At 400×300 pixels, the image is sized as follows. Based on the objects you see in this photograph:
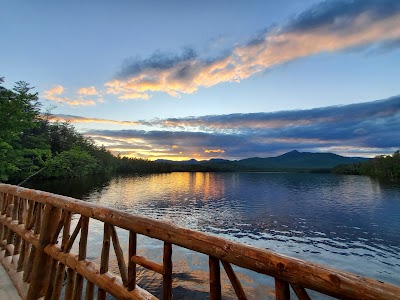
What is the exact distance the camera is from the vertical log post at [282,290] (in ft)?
6.28

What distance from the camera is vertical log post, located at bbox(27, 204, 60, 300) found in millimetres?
A: 4605

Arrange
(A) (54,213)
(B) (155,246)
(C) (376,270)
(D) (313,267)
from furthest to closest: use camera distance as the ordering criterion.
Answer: (B) (155,246)
(C) (376,270)
(A) (54,213)
(D) (313,267)

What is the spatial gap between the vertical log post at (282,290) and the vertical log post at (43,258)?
4183 millimetres

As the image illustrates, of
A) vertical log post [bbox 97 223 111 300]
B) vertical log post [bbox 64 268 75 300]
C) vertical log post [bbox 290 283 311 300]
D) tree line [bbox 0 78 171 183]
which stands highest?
tree line [bbox 0 78 171 183]

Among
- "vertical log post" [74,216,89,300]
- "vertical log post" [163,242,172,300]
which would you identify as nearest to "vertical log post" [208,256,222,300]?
"vertical log post" [163,242,172,300]

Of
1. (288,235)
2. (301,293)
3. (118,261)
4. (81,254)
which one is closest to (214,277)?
(301,293)

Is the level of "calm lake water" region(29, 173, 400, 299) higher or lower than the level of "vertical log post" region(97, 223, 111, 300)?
lower

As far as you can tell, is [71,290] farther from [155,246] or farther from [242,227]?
[242,227]

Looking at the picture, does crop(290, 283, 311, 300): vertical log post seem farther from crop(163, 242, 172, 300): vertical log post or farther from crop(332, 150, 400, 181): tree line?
crop(332, 150, 400, 181): tree line

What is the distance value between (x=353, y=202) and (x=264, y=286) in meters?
35.1

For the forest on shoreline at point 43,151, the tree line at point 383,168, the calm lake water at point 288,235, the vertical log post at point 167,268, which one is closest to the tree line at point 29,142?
the forest on shoreline at point 43,151

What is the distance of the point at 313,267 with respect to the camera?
1.76 meters

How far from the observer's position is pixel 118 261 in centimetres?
339

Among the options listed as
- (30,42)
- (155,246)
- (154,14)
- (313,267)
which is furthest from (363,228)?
(30,42)
